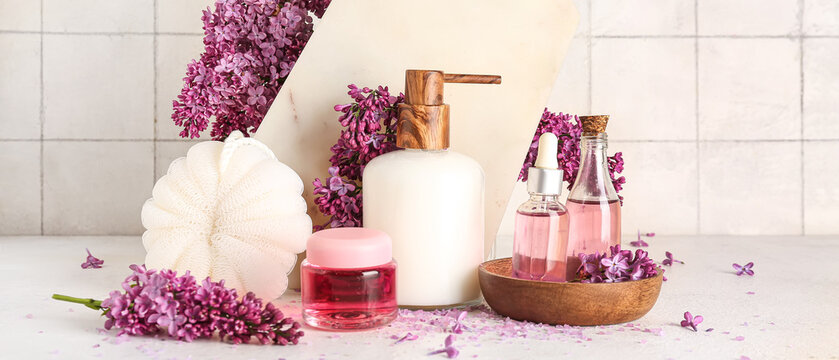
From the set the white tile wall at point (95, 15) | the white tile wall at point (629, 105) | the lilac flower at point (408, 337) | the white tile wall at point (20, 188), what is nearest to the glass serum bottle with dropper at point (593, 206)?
the lilac flower at point (408, 337)

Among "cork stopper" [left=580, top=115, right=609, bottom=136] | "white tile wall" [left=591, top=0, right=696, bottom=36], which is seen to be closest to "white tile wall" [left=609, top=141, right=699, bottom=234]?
"white tile wall" [left=591, top=0, right=696, bottom=36]

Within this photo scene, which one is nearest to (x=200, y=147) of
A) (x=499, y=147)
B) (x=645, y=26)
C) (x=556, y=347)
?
(x=499, y=147)

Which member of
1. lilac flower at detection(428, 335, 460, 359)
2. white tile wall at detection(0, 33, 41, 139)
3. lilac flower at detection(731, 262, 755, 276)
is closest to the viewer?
lilac flower at detection(428, 335, 460, 359)

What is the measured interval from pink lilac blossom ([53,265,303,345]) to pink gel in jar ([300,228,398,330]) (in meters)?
0.05

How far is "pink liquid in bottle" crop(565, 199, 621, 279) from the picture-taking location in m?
0.88

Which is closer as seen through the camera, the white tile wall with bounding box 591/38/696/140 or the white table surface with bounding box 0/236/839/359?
the white table surface with bounding box 0/236/839/359

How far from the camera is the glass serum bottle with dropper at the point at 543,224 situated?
2.67ft

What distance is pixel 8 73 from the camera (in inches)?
58.8

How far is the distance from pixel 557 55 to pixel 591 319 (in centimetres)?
39

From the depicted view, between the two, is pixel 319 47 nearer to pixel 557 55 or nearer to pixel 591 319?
pixel 557 55

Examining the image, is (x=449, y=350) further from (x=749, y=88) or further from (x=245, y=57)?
(x=749, y=88)

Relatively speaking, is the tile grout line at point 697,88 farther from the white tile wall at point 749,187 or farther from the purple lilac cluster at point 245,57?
the purple lilac cluster at point 245,57

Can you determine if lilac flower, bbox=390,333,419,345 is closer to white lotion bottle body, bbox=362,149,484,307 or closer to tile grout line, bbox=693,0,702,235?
white lotion bottle body, bbox=362,149,484,307

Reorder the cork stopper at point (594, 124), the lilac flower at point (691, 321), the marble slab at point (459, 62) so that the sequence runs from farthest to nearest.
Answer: the marble slab at point (459, 62) → the cork stopper at point (594, 124) → the lilac flower at point (691, 321)
